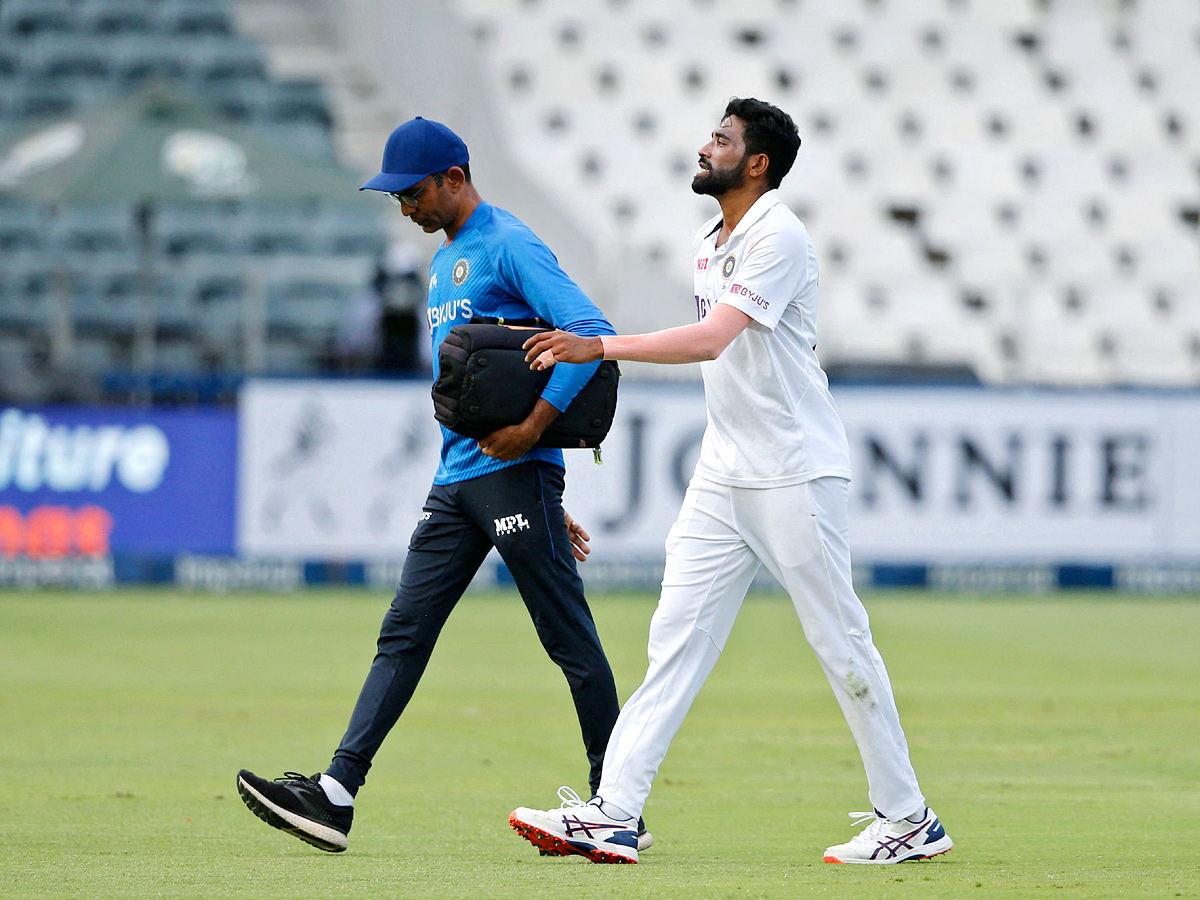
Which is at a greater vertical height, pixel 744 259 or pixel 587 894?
pixel 744 259

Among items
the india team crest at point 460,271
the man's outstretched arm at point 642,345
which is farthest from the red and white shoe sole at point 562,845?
the india team crest at point 460,271

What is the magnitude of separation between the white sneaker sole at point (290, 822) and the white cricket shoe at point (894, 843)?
1.46m

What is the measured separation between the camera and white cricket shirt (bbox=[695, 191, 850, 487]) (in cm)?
500

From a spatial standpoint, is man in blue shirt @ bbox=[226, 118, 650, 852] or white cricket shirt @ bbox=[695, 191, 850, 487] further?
man in blue shirt @ bbox=[226, 118, 650, 852]

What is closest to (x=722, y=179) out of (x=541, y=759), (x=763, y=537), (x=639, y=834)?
(x=763, y=537)

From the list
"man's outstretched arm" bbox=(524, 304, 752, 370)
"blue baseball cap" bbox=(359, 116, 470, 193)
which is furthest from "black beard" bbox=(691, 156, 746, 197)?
"blue baseball cap" bbox=(359, 116, 470, 193)

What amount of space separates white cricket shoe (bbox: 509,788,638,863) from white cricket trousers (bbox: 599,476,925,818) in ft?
0.22

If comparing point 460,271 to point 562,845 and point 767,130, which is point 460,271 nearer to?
point 767,130

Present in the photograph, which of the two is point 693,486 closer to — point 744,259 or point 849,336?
point 744,259

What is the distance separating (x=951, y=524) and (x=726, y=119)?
38.6 ft

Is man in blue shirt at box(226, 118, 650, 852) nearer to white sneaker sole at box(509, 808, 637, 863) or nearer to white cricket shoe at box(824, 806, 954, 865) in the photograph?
white sneaker sole at box(509, 808, 637, 863)

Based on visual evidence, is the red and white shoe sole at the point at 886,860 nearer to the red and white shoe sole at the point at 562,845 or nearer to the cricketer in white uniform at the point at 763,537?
the cricketer in white uniform at the point at 763,537

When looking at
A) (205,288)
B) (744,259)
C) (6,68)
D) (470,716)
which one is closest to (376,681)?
(744,259)

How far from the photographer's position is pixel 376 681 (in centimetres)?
537
